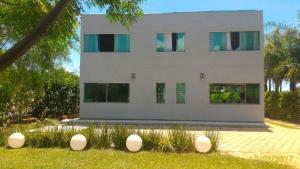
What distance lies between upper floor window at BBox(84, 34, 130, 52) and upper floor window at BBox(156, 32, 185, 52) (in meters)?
2.08

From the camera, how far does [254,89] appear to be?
2786cm

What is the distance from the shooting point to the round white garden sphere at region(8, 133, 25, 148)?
627 inches

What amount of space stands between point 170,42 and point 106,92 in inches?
211

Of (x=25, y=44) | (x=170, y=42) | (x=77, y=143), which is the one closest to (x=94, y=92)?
(x=170, y=42)

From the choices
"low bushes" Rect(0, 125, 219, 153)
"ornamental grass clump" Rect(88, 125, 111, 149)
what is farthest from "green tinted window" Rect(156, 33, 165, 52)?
"ornamental grass clump" Rect(88, 125, 111, 149)

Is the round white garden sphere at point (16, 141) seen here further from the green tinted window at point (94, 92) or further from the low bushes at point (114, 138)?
the green tinted window at point (94, 92)

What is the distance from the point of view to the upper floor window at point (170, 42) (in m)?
29.0

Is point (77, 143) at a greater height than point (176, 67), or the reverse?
point (176, 67)

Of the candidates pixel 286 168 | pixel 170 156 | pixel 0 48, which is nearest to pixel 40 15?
pixel 170 156

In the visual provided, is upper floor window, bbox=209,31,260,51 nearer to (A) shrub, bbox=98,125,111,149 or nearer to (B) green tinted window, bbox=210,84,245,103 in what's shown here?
(B) green tinted window, bbox=210,84,245,103

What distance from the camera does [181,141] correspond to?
1520cm

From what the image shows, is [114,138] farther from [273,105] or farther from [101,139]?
[273,105]

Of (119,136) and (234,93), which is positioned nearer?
(119,136)

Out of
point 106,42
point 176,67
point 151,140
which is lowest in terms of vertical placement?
point 151,140
